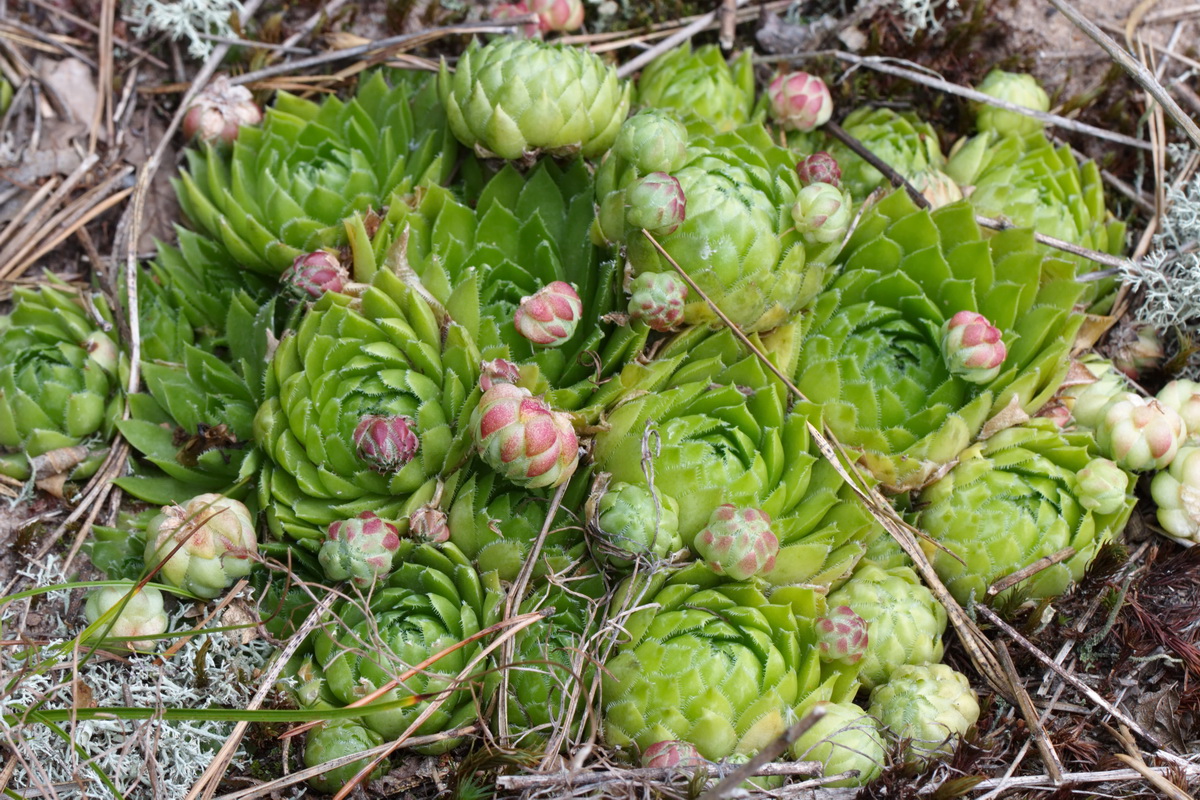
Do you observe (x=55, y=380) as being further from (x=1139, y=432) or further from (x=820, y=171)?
(x=1139, y=432)

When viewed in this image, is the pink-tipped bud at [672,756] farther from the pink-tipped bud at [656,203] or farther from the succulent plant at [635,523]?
the pink-tipped bud at [656,203]

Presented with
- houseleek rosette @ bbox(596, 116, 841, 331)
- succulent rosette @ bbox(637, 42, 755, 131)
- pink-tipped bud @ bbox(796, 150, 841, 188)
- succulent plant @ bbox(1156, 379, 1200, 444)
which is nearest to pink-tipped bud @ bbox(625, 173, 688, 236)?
houseleek rosette @ bbox(596, 116, 841, 331)

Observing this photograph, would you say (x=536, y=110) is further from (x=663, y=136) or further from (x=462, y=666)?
(x=462, y=666)

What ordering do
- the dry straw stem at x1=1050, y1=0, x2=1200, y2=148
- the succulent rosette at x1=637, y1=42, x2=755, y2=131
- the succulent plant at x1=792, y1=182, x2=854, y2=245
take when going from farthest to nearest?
the succulent rosette at x1=637, y1=42, x2=755, y2=131 → the dry straw stem at x1=1050, y1=0, x2=1200, y2=148 → the succulent plant at x1=792, y1=182, x2=854, y2=245

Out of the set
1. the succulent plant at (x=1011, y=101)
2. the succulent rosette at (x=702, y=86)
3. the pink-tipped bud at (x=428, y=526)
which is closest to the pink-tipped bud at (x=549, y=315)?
the pink-tipped bud at (x=428, y=526)

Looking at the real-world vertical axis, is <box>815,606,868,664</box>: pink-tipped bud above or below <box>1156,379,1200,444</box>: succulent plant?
below

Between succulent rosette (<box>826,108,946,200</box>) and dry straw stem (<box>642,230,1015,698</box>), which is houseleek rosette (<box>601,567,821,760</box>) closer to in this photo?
dry straw stem (<box>642,230,1015,698</box>)

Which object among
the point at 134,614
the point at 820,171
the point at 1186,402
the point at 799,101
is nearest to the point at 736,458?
the point at 820,171
